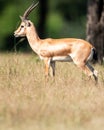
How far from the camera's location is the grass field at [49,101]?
971 centimetres

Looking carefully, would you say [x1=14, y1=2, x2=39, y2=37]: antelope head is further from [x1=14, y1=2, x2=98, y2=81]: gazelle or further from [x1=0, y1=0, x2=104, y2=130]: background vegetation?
[x1=0, y1=0, x2=104, y2=130]: background vegetation

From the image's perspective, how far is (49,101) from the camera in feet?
36.0

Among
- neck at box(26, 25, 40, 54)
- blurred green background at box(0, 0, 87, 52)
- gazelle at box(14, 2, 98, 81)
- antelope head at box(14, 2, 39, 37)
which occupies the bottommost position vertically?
blurred green background at box(0, 0, 87, 52)

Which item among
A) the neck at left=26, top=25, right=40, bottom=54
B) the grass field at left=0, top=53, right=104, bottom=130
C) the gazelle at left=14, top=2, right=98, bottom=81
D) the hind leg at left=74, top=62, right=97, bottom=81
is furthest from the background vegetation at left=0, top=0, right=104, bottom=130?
the neck at left=26, top=25, right=40, bottom=54

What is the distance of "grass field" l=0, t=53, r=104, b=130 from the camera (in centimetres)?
971

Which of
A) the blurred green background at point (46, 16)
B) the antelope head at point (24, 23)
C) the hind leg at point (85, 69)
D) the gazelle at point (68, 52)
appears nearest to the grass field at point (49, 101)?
the hind leg at point (85, 69)

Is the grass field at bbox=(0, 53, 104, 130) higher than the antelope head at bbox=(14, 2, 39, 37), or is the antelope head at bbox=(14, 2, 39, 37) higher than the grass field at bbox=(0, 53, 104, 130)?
the antelope head at bbox=(14, 2, 39, 37)

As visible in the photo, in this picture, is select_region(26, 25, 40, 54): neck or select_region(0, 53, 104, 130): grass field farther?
select_region(26, 25, 40, 54): neck

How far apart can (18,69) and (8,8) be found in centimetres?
A: 2590

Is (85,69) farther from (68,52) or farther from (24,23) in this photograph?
(24,23)

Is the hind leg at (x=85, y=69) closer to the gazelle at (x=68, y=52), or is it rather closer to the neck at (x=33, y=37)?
the gazelle at (x=68, y=52)

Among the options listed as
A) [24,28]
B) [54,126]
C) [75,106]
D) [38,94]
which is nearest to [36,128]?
[54,126]

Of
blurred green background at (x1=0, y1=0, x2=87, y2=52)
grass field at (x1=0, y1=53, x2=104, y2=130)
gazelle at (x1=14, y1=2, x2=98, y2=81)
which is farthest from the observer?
blurred green background at (x1=0, y1=0, x2=87, y2=52)

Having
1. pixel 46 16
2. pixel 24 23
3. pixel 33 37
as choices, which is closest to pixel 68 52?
pixel 33 37
